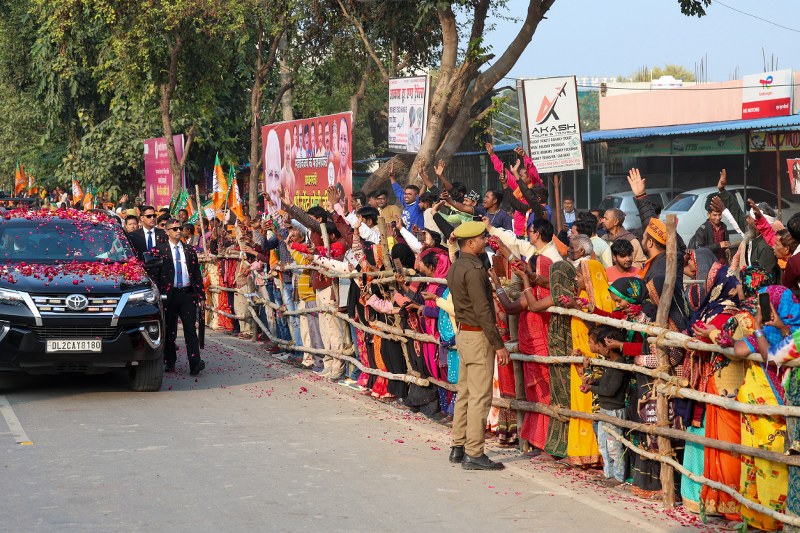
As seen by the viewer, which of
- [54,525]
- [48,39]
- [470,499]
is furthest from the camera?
[48,39]

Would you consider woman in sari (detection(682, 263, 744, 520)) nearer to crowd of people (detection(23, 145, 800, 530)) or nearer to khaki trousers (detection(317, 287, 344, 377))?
crowd of people (detection(23, 145, 800, 530))

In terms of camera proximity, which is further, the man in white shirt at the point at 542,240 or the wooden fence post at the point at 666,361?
the man in white shirt at the point at 542,240

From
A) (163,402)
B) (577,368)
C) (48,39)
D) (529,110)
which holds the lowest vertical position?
(163,402)

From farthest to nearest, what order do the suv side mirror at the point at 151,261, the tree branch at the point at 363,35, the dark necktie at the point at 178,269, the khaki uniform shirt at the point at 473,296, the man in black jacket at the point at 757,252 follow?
the tree branch at the point at 363,35, the dark necktie at the point at 178,269, the suv side mirror at the point at 151,261, the man in black jacket at the point at 757,252, the khaki uniform shirt at the point at 473,296

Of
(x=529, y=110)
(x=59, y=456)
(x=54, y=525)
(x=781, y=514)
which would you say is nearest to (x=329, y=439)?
(x=59, y=456)

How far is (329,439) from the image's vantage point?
9.55 meters

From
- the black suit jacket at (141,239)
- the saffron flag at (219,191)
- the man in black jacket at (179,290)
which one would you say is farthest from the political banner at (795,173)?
the black suit jacket at (141,239)

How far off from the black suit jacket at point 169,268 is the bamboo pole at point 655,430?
19.1 ft

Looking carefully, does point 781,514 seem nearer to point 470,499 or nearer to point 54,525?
point 470,499

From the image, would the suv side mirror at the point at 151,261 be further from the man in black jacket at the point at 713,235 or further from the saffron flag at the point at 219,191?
the saffron flag at the point at 219,191

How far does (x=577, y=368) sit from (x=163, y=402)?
4.92 m

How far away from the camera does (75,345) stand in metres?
11.3

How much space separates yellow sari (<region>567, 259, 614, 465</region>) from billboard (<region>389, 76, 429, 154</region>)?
8.26 m

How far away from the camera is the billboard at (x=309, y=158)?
1734 cm
